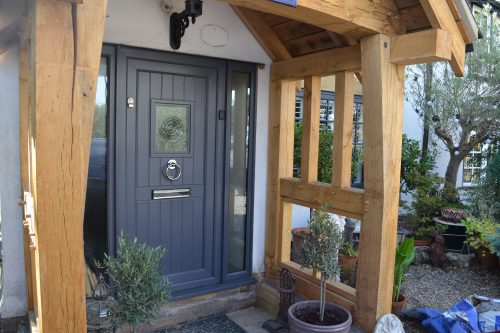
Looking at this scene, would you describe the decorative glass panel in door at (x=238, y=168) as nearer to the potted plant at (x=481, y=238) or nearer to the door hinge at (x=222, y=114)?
the door hinge at (x=222, y=114)

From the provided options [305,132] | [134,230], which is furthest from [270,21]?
[134,230]

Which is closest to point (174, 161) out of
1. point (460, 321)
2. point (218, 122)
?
point (218, 122)

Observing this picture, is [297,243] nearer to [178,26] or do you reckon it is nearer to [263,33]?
[263,33]

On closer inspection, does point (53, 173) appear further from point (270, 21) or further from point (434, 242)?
point (434, 242)

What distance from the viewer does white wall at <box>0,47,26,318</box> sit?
3.20m

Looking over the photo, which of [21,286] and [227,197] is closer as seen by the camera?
[21,286]

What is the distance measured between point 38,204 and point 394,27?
2.72 metres

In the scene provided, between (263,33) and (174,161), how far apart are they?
1.47m

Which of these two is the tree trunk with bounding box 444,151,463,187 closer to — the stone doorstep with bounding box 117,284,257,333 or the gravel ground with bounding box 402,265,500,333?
the gravel ground with bounding box 402,265,500,333

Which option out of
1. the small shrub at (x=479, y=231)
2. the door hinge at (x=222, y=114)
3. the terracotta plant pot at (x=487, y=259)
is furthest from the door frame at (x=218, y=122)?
the terracotta plant pot at (x=487, y=259)

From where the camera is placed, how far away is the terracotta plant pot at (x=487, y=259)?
552cm

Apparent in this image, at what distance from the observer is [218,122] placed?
396 centimetres

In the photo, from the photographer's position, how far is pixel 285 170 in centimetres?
424

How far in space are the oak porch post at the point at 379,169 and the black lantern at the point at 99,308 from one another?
1.93 meters
